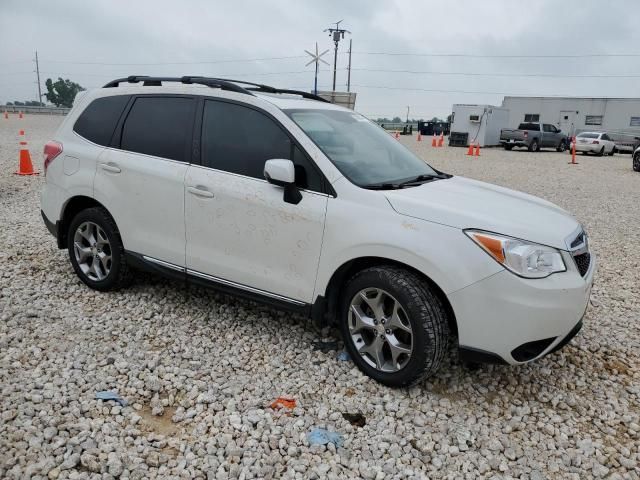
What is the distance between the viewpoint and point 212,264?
394cm

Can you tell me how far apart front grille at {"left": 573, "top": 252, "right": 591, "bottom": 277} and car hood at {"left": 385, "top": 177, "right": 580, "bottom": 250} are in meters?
0.17

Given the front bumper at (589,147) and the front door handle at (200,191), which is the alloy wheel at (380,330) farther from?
the front bumper at (589,147)

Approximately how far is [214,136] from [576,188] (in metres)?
12.6

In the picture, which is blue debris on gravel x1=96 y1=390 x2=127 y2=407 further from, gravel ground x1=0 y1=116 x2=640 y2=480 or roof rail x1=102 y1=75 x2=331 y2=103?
roof rail x1=102 y1=75 x2=331 y2=103

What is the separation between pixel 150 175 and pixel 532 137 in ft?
95.2

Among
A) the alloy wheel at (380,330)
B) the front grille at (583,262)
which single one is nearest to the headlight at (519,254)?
the front grille at (583,262)

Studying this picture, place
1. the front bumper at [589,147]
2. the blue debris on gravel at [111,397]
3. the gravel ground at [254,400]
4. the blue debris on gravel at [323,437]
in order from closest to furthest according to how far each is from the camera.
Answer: the gravel ground at [254,400], the blue debris on gravel at [323,437], the blue debris on gravel at [111,397], the front bumper at [589,147]

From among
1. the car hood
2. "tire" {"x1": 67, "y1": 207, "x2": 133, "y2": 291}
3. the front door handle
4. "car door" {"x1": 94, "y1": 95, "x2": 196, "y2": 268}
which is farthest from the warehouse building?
the front door handle

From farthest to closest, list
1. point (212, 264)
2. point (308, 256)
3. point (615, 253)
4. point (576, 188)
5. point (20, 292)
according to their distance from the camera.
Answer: point (576, 188) → point (615, 253) → point (20, 292) → point (212, 264) → point (308, 256)

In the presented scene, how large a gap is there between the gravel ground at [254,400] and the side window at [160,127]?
136 cm

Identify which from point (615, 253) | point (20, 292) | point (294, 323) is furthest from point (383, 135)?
point (615, 253)

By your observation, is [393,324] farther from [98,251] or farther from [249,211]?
[98,251]

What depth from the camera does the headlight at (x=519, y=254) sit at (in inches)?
116

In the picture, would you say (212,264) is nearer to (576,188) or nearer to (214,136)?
(214,136)
